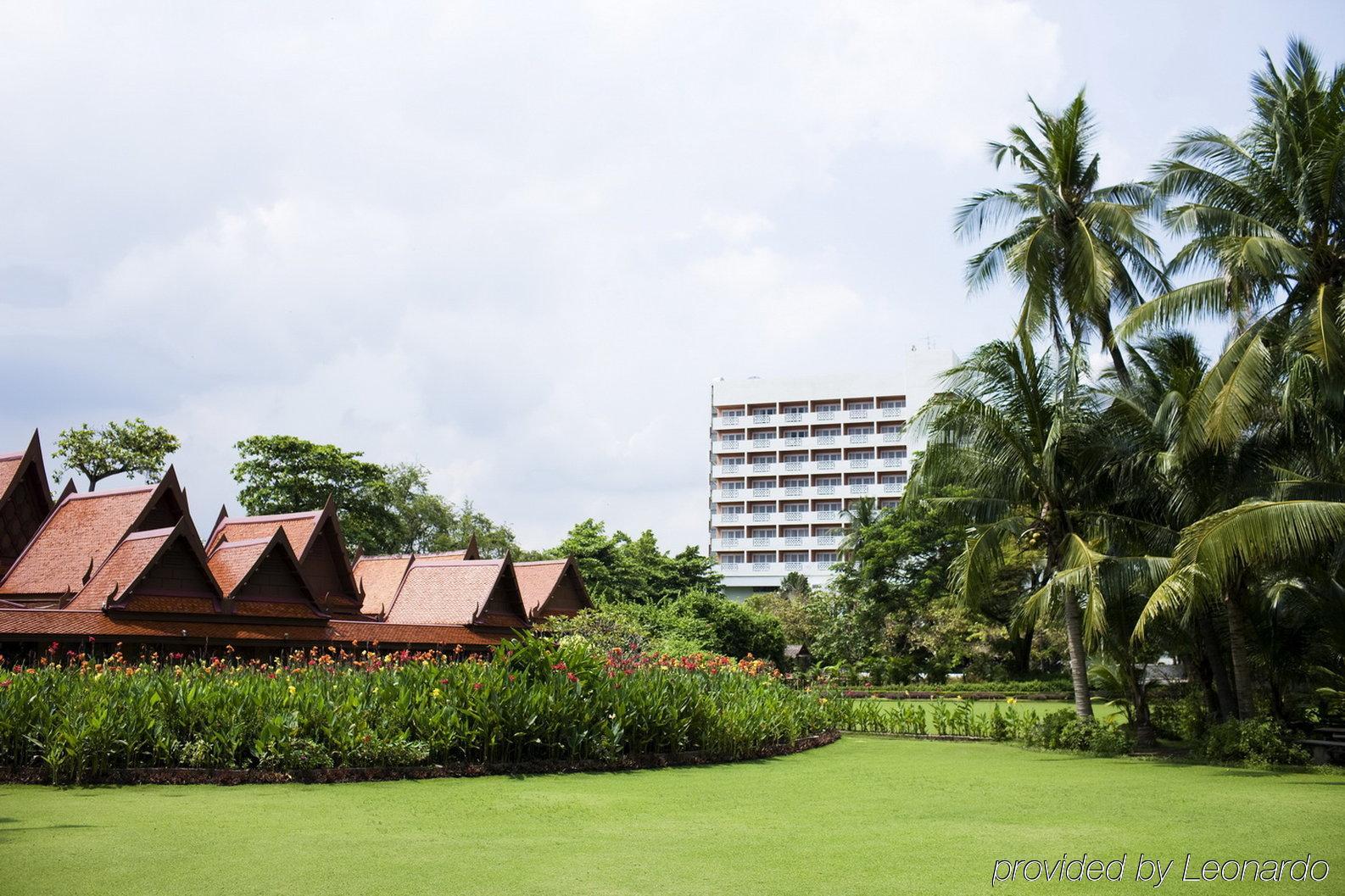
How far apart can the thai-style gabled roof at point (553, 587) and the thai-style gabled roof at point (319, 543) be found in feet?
19.7

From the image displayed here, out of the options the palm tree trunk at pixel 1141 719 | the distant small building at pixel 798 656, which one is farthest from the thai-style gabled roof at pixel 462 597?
the distant small building at pixel 798 656

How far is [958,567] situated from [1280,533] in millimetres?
7685

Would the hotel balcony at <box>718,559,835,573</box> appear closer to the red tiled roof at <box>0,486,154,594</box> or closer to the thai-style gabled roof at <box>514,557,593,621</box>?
the thai-style gabled roof at <box>514,557,593,621</box>

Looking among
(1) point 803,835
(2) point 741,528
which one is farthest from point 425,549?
(1) point 803,835

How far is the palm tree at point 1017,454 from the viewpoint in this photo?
1709 cm

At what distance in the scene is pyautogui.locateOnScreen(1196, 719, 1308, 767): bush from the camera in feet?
45.3

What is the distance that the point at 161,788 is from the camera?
979 centimetres

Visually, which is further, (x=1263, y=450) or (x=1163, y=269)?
(x=1163, y=269)

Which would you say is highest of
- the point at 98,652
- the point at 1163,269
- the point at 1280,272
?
the point at 1163,269

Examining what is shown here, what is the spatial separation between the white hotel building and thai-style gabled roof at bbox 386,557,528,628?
44489 millimetres

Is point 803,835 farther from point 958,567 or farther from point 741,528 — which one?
point 741,528

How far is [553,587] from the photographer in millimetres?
29344

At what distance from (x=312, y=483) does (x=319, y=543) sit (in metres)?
16.1

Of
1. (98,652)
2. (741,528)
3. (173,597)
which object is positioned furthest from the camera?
(741,528)
